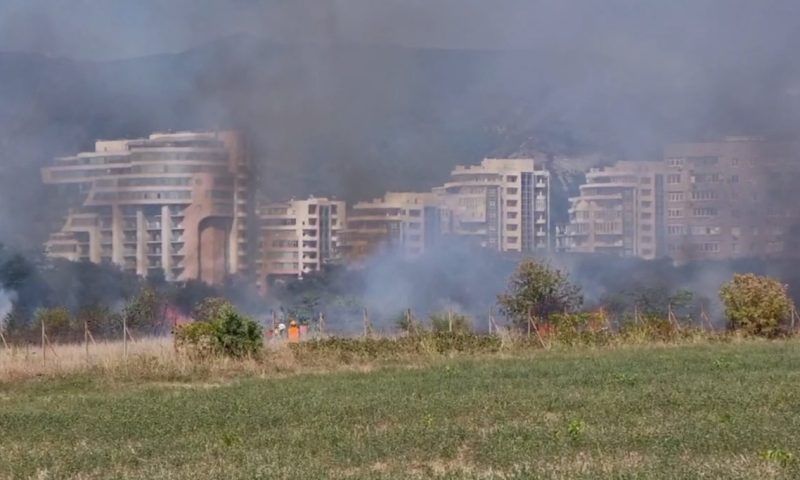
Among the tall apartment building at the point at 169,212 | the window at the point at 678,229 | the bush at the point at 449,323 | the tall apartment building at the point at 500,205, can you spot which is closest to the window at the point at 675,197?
the window at the point at 678,229

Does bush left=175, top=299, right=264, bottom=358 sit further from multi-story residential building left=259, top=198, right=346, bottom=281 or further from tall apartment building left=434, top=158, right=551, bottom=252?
tall apartment building left=434, top=158, right=551, bottom=252

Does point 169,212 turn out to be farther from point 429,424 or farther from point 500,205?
point 429,424

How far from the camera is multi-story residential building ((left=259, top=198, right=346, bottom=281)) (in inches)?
2148

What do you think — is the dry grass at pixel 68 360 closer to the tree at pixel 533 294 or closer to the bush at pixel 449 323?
the bush at pixel 449 323

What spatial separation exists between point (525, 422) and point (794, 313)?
2688 centimetres

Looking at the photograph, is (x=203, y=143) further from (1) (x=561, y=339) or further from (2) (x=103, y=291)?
(1) (x=561, y=339)

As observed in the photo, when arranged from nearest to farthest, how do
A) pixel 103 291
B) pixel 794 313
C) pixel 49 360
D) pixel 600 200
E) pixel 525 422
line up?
pixel 525 422 → pixel 49 360 → pixel 794 313 → pixel 103 291 → pixel 600 200

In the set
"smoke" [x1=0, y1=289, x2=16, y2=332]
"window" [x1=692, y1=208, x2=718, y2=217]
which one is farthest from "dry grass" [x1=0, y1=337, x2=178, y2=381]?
"window" [x1=692, y1=208, x2=718, y2=217]

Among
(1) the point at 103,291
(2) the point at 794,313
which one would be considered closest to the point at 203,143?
(1) the point at 103,291

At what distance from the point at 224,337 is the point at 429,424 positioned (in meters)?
14.0

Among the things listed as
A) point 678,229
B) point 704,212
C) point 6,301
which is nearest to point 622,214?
point 678,229

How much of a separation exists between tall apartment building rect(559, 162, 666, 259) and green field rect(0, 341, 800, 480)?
3703 cm

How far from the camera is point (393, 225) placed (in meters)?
60.4

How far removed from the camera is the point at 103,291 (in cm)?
5481
